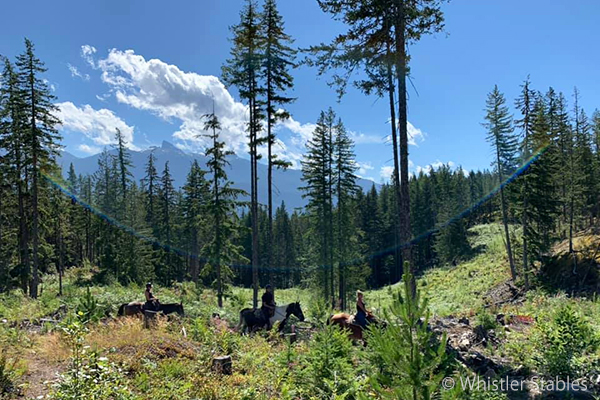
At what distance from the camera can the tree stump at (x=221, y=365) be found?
7.19m

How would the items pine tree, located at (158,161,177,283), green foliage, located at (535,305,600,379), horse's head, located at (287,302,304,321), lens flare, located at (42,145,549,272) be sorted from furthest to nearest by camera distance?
pine tree, located at (158,161,177,283) < lens flare, located at (42,145,549,272) < horse's head, located at (287,302,304,321) < green foliage, located at (535,305,600,379)

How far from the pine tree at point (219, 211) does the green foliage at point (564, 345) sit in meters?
17.7

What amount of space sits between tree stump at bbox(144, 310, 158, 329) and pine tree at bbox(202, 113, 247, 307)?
11.9m

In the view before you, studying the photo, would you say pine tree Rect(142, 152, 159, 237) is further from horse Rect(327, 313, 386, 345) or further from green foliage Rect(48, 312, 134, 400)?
green foliage Rect(48, 312, 134, 400)

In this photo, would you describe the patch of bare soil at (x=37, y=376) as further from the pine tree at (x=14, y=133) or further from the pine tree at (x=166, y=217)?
the pine tree at (x=166, y=217)

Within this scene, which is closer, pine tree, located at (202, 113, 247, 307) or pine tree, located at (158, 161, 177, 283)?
pine tree, located at (202, 113, 247, 307)

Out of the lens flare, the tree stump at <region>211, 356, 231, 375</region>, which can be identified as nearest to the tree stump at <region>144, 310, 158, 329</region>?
the tree stump at <region>211, 356, 231, 375</region>

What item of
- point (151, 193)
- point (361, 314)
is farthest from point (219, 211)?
point (151, 193)

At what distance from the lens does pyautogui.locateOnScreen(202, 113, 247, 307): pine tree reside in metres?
23.0

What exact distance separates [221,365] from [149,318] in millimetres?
4567

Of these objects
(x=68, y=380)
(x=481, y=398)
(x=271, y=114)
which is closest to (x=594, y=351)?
(x=481, y=398)

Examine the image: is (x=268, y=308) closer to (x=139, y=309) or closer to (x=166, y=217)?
(x=139, y=309)

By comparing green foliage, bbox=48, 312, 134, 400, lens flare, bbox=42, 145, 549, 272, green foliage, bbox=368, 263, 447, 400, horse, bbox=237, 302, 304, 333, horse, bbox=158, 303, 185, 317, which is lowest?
horse, bbox=237, 302, 304, 333

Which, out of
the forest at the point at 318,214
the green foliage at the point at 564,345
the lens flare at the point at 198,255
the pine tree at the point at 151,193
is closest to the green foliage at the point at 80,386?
the forest at the point at 318,214
